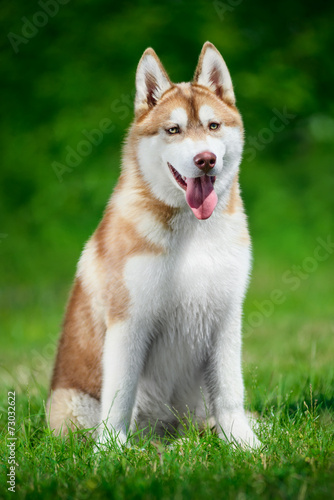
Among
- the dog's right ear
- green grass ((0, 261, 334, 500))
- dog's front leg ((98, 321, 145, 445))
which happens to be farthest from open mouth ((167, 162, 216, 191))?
green grass ((0, 261, 334, 500))

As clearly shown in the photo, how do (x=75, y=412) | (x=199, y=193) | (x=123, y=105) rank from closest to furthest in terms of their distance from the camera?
(x=199, y=193) → (x=75, y=412) → (x=123, y=105)

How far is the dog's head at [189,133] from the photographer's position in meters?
3.45

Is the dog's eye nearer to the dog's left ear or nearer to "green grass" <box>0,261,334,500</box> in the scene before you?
the dog's left ear

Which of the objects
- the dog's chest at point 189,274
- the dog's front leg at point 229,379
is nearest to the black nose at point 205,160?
the dog's chest at point 189,274

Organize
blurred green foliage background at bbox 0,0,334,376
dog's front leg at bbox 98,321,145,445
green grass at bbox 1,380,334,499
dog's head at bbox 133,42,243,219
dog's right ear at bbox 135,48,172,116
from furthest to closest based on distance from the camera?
blurred green foliage background at bbox 0,0,334,376 → dog's right ear at bbox 135,48,172,116 → dog's front leg at bbox 98,321,145,445 → dog's head at bbox 133,42,243,219 → green grass at bbox 1,380,334,499

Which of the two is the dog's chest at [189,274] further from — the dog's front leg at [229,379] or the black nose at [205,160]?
the black nose at [205,160]

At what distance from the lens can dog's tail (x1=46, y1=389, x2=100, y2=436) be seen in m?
3.79

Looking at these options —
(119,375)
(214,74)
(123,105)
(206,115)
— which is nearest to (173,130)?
(206,115)

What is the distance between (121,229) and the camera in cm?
362

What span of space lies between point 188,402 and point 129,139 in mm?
1577

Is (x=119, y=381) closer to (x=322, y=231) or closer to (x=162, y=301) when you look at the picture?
(x=162, y=301)

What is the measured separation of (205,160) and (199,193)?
209 mm

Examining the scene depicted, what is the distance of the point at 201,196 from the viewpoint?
3490 mm

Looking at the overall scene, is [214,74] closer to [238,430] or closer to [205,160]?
[205,160]
